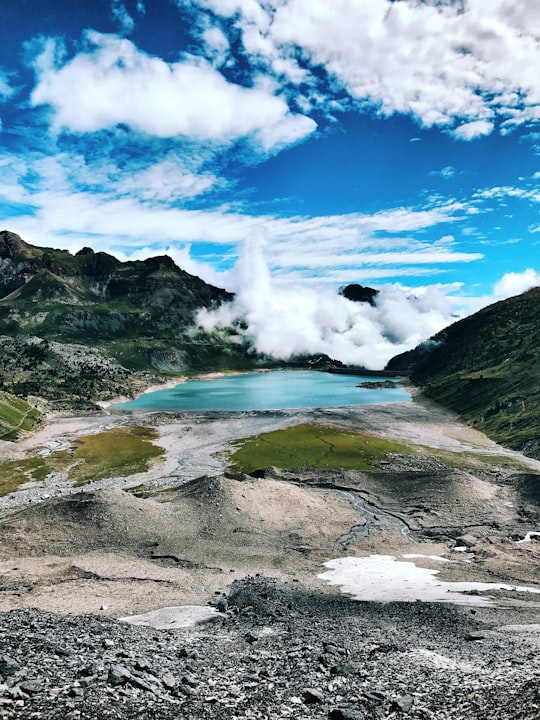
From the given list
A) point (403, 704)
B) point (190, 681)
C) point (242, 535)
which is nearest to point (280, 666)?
point (190, 681)

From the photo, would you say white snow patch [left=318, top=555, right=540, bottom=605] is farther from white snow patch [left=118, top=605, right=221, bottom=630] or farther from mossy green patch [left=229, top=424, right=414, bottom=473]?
mossy green patch [left=229, top=424, right=414, bottom=473]

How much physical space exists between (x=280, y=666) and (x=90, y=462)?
112 m

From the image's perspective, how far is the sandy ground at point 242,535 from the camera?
150ft

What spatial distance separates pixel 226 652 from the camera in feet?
91.5

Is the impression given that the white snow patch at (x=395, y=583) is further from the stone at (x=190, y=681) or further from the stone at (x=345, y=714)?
the stone at (x=190, y=681)

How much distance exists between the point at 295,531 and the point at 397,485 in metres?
27.4

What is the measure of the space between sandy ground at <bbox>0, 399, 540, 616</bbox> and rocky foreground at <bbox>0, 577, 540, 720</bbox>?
967 centimetres

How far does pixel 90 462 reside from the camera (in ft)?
416

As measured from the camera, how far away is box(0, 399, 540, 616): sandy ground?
45.6 m

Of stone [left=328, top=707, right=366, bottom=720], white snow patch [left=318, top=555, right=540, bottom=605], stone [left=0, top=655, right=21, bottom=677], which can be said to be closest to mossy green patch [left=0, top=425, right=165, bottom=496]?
white snow patch [left=318, top=555, right=540, bottom=605]

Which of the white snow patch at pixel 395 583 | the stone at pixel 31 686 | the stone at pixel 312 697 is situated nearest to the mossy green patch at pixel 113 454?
the white snow patch at pixel 395 583

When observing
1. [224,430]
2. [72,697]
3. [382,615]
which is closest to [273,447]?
[224,430]

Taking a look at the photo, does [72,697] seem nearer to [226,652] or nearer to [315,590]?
[226,652]

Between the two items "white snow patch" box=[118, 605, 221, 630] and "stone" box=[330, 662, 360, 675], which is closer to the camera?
"stone" box=[330, 662, 360, 675]
